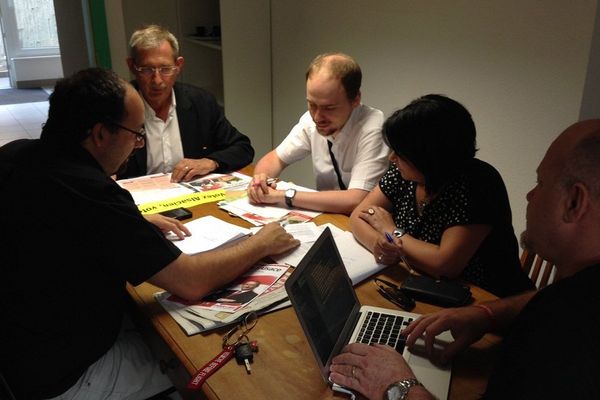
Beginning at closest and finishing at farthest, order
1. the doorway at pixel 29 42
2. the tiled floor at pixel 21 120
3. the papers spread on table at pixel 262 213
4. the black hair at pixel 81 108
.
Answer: the black hair at pixel 81 108, the papers spread on table at pixel 262 213, the tiled floor at pixel 21 120, the doorway at pixel 29 42

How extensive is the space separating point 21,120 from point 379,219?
6.37 m

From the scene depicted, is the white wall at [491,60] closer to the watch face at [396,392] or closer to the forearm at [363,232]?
the forearm at [363,232]

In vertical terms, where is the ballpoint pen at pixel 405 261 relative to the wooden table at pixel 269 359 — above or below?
above

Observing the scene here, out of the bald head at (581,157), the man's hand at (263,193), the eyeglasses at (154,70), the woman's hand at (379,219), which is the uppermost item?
the bald head at (581,157)

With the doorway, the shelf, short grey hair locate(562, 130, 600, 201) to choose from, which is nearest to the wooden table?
short grey hair locate(562, 130, 600, 201)

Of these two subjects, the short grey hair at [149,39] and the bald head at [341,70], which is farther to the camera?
the short grey hair at [149,39]

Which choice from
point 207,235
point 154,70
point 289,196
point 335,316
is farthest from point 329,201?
point 154,70

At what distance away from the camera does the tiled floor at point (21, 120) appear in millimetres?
6055

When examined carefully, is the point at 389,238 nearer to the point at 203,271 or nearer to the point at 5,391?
the point at 203,271

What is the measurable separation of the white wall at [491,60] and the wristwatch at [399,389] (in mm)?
1599

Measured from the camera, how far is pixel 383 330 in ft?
4.02

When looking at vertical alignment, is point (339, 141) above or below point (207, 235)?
above

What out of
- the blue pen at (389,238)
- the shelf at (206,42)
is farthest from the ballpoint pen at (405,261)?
the shelf at (206,42)

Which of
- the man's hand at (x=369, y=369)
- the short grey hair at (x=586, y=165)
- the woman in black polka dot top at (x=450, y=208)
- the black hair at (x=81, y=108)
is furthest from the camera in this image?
the woman in black polka dot top at (x=450, y=208)
